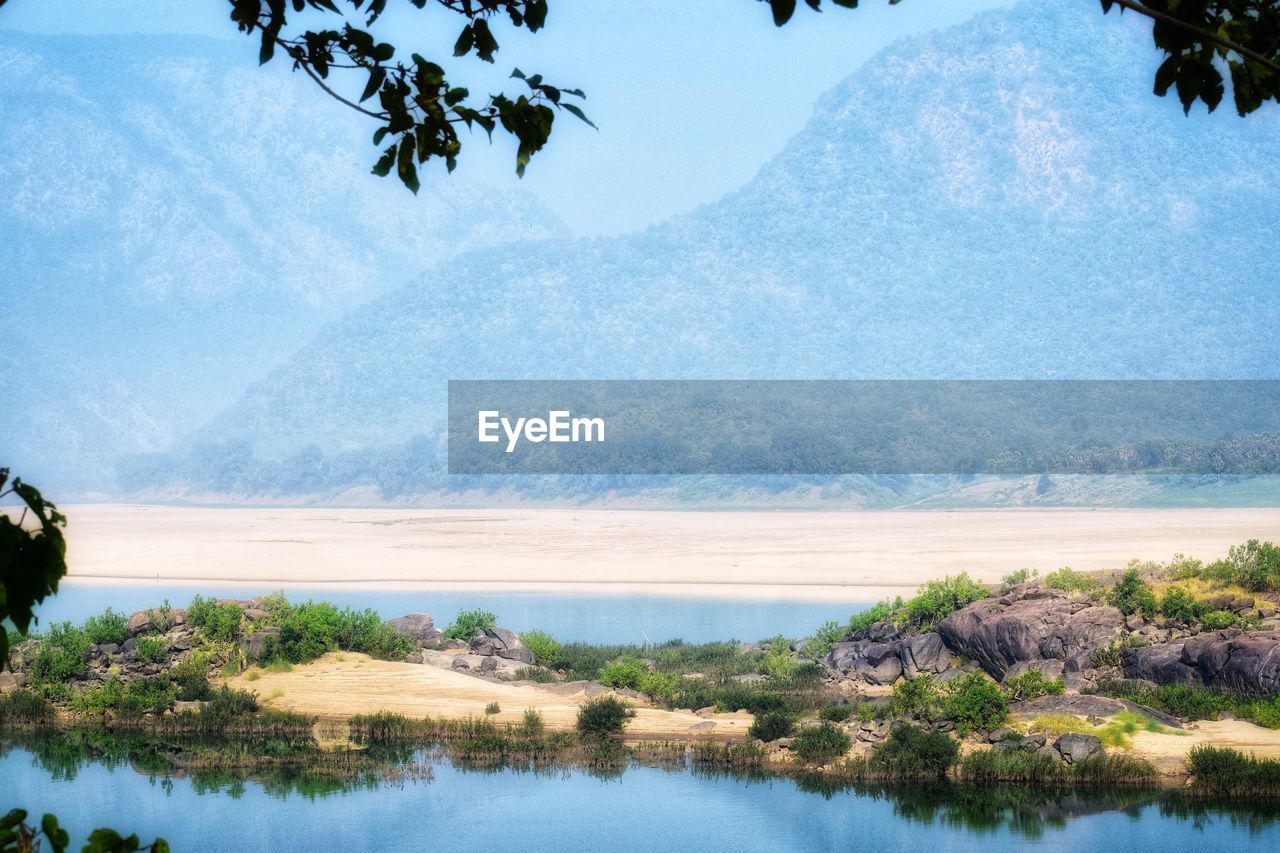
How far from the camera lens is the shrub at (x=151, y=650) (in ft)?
73.6

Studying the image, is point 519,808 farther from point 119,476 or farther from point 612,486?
point 119,476

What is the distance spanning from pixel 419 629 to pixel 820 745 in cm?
1084

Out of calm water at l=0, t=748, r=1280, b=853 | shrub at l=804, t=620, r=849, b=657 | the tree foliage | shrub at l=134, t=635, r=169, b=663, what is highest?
the tree foliage

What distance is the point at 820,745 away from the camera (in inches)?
696

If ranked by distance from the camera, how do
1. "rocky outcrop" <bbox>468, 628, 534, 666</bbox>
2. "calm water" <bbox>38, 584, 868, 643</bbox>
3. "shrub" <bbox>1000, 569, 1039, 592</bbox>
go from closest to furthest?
"shrub" <bbox>1000, 569, 1039, 592</bbox> → "rocky outcrop" <bbox>468, 628, 534, 666</bbox> → "calm water" <bbox>38, 584, 868, 643</bbox>

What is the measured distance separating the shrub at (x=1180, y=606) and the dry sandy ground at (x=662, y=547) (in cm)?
2598

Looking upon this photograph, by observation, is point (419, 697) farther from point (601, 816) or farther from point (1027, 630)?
point (1027, 630)

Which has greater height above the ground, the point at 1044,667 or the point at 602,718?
the point at 1044,667

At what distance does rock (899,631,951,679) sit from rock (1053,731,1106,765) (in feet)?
14.4

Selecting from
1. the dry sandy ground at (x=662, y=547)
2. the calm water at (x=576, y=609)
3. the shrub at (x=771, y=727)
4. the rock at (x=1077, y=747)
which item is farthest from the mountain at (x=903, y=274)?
the rock at (x=1077, y=747)

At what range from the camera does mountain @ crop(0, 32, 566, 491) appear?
120 m

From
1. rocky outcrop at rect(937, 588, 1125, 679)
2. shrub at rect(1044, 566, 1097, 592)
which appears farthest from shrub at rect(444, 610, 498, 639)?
shrub at rect(1044, 566, 1097, 592)

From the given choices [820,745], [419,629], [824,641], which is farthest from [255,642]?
[820,745]

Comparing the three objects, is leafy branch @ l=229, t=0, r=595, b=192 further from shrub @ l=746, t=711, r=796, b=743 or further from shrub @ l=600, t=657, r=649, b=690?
shrub @ l=600, t=657, r=649, b=690
